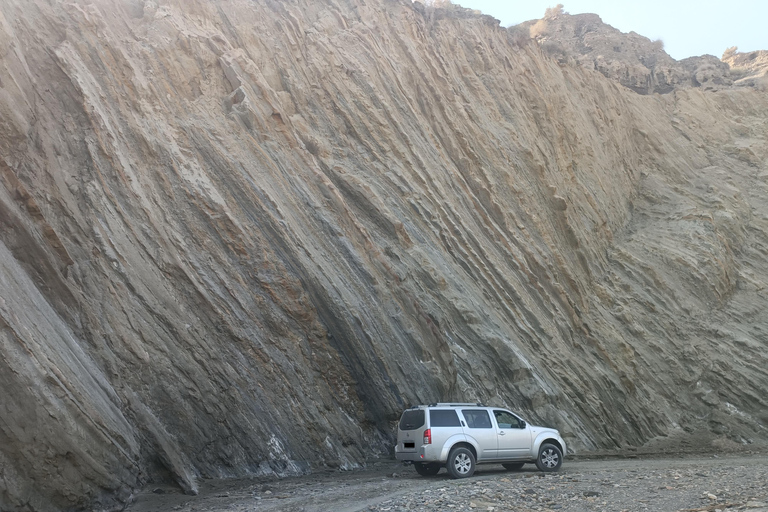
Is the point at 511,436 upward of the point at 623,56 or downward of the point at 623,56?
downward

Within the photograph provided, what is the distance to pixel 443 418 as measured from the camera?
37.6ft

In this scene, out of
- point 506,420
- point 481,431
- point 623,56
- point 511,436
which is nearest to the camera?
point 481,431

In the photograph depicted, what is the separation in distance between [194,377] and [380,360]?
13.3 ft

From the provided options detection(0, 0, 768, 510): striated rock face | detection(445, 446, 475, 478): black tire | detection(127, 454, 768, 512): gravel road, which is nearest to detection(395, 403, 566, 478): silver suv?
detection(445, 446, 475, 478): black tire

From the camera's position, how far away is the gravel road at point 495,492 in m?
8.01

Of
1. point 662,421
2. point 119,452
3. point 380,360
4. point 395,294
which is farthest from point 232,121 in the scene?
point 662,421

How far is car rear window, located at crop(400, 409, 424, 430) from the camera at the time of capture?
1151cm

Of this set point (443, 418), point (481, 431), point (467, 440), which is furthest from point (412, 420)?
point (481, 431)

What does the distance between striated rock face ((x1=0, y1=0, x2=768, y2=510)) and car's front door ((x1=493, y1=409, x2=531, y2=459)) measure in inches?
90.8

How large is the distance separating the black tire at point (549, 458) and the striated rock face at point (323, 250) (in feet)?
8.77

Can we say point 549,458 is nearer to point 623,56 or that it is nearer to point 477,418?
point 477,418

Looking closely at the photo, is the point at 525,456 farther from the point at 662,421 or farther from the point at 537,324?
the point at 662,421

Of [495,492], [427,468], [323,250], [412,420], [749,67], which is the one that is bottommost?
[427,468]

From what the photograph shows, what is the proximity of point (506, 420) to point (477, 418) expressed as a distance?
26.5 inches
